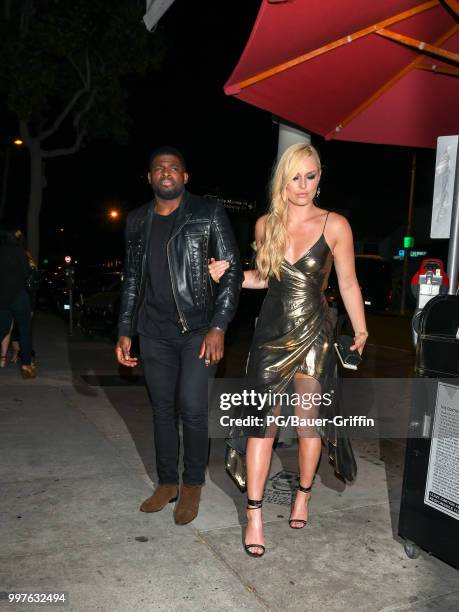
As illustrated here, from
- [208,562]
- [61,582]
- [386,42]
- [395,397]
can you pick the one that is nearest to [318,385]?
[208,562]

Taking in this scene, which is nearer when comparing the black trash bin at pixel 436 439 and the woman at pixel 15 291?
the black trash bin at pixel 436 439

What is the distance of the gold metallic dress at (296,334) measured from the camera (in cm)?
302

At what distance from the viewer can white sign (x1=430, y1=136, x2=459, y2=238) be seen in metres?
3.33

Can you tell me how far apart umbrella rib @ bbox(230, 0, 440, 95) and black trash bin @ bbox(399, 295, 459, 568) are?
Result: 160cm

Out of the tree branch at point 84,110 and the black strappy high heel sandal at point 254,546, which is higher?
the tree branch at point 84,110

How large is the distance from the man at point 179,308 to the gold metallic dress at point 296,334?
0.28 meters

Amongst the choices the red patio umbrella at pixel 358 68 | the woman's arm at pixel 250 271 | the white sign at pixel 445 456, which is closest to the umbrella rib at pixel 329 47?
the red patio umbrella at pixel 358 68

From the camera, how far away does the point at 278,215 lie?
3121 mm

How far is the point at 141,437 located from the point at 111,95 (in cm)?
1489

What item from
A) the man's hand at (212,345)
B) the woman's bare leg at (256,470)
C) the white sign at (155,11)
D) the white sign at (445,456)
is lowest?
the woman's bare leg at (256,470)

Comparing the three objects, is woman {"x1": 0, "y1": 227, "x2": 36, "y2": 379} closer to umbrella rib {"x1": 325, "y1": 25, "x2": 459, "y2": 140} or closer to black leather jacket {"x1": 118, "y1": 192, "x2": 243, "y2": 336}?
black leather jacket {"x1": 118, "y1": 192, "x2": 243, "y2": 336}

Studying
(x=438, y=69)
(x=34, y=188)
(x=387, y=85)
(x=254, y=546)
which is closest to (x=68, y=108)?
(x=34, y=188)

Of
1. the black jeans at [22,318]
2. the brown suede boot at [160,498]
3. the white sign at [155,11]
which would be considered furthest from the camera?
the black jeans at [22,318]

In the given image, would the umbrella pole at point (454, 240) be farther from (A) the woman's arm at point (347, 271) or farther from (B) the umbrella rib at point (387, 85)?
(B) the umbrella rib at point (387, 85)
